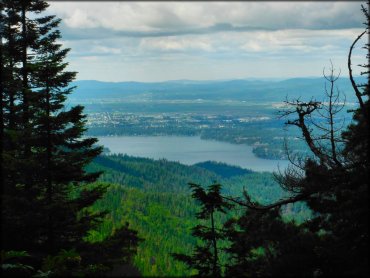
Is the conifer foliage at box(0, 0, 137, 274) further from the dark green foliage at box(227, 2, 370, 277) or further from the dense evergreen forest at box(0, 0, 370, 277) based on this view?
the dark green foliage at box(227, 2, 370, 277)

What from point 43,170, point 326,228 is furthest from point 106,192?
point 326,228

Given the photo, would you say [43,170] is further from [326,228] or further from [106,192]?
[326,228]

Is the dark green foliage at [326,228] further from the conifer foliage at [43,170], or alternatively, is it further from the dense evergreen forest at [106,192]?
the conifer foliage at [43,170]

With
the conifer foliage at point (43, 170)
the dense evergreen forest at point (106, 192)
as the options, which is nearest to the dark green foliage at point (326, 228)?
the dense evergreen forest at point (106, 192)

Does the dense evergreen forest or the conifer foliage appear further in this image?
the conifer foliage

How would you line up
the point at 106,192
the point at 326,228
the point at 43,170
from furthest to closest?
the point at 106,192 < the point at 43,170 < the point at 326,228

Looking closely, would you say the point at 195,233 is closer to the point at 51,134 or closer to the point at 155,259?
the point at 51,134

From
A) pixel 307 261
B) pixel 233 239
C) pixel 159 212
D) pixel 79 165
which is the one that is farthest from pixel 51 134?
pixel 159 212

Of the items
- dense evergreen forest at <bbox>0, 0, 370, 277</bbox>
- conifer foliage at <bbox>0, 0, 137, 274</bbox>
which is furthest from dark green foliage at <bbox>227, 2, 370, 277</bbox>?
conifer foliage at <bbox>0, 0, 137, 274</bbox>

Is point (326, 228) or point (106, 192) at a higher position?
point (326, 228)
